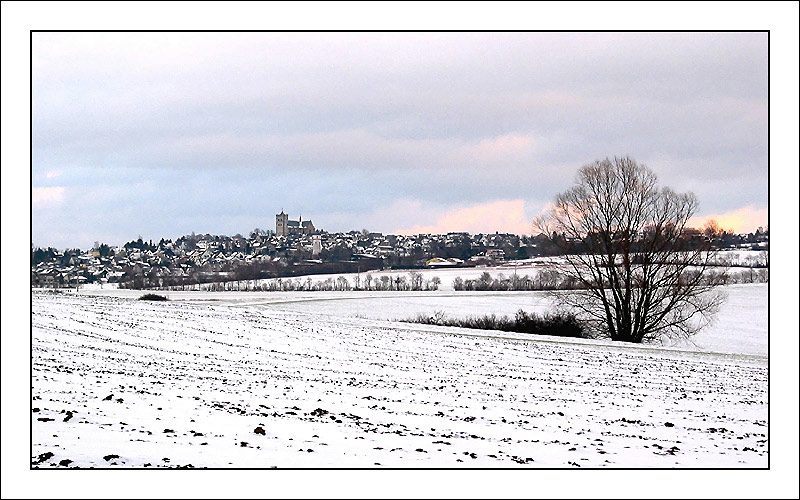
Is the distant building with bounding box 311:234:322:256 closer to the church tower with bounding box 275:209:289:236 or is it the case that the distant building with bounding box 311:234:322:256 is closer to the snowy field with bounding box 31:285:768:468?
the church tower with bounding box 275:209:289:236

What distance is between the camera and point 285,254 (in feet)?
110

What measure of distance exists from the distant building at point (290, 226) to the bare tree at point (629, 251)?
10.7 meters

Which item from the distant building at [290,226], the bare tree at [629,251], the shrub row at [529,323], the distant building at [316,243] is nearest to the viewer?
the bare tree at [629,251]

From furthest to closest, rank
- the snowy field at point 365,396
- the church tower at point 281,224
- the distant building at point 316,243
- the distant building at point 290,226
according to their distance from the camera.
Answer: the distant building at point 316,243 < the church tower at point 281,224 < the distant building at point 290,226 < the snowy field at point 365,396

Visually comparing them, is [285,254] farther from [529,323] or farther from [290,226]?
[529,323]

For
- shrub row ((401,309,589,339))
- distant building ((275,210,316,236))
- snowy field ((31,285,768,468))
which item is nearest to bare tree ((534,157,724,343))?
shrub row ((401,309,589,339))

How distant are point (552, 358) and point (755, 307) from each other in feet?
35.9

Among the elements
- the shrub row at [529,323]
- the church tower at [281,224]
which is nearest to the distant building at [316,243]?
the church tower at [281,224]

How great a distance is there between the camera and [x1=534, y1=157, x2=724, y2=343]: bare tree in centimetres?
2512

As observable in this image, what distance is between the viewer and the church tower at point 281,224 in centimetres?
3128

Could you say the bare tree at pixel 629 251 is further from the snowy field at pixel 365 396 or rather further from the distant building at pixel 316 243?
the distant building at pixel 316 243

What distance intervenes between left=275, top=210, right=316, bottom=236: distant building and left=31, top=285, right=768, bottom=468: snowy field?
7.84 metres

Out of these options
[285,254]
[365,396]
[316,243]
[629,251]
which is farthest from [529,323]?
[365,396]

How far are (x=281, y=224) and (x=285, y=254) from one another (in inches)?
103
